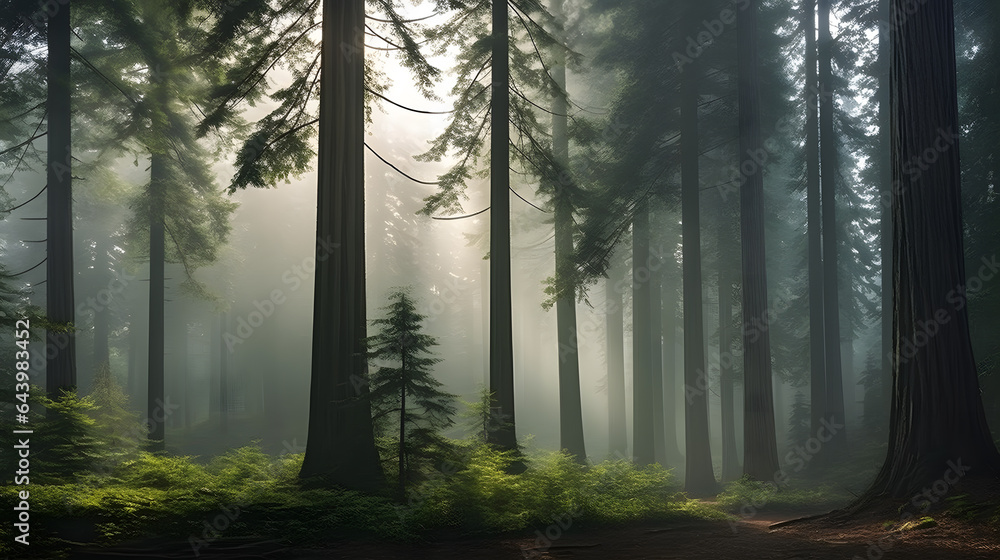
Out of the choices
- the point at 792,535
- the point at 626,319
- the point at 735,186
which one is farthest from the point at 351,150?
the point at 626,319

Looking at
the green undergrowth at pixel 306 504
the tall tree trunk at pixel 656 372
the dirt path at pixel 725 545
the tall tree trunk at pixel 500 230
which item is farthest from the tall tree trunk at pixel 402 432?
the tall tree trunk at pixel 656 372

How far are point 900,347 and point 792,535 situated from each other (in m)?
2.88

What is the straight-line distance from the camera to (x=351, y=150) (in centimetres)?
1002

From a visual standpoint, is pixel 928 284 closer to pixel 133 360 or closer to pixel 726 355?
pixel 726 355

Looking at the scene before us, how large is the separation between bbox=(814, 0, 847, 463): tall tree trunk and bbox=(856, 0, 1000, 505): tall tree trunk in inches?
492

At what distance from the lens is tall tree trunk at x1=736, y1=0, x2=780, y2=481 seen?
14016 millimetres

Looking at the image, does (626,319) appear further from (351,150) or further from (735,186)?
(351,150)

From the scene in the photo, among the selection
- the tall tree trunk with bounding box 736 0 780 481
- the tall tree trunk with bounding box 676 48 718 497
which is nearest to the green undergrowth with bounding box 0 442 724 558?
the tall tree trunk with bounding box 736 0 780 481

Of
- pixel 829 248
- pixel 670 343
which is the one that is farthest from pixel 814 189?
pixel 670 343

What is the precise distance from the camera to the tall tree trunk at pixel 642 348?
19875 mm

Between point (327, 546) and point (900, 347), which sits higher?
point (900, 347)

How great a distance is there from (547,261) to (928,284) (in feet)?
77.7

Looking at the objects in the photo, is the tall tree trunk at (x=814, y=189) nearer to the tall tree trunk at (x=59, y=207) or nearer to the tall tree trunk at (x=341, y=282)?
the tall tree trunk at (x=341, y=282)

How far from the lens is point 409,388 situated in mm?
8609
